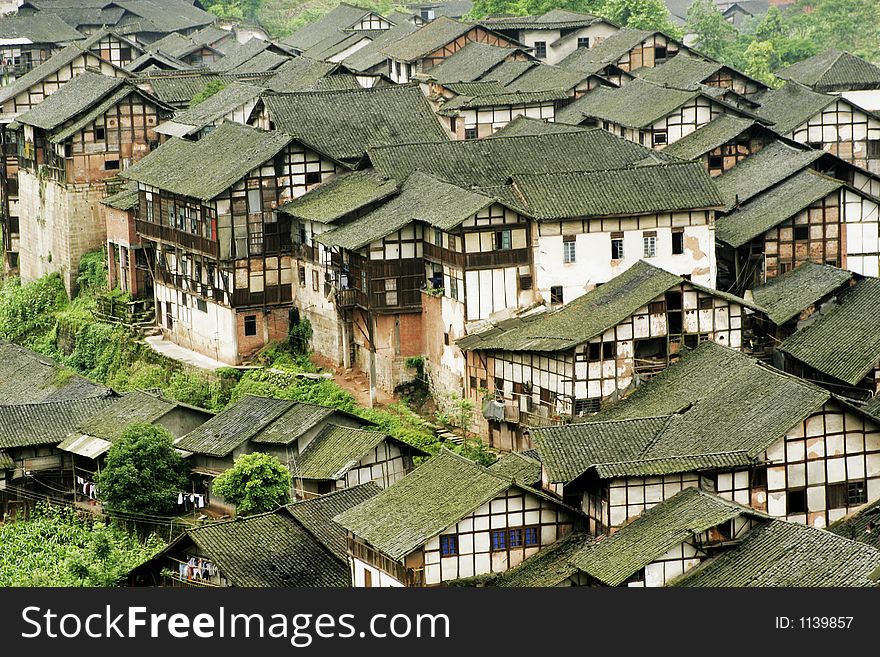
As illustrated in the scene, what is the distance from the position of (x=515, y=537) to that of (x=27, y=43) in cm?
7341

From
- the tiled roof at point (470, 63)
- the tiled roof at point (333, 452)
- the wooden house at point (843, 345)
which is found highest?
the tiled roof at point (470, 63)

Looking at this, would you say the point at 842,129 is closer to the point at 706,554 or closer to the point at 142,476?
the point at 142,476

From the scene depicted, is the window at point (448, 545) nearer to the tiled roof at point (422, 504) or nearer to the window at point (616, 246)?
the tiled roof at point (422, 504)

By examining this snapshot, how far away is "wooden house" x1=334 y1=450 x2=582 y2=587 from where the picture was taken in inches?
1753

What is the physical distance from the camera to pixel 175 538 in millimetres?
53531

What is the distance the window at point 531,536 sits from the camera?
150 feet

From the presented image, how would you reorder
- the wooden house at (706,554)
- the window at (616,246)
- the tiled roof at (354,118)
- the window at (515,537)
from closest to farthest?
the wooden house at (706,554) → the window at (515,537) → the window at (616,246) → the tiled roof at (354,118)

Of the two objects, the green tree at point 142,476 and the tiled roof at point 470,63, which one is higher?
the tiled roof at point 470,63

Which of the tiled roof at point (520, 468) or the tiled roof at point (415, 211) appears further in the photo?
the tiled roof at point (415, 211)

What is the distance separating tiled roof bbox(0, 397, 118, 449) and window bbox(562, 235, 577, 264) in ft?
48.9

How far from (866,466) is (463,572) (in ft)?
31.7

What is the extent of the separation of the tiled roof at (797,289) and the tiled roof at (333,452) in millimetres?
11965

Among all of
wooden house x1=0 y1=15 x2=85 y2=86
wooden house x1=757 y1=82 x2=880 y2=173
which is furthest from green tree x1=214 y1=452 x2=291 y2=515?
wooden house x1=0 y1=15 x2=85 y2=86

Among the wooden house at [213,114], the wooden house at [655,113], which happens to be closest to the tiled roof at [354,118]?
the wooden house at [213,114]
